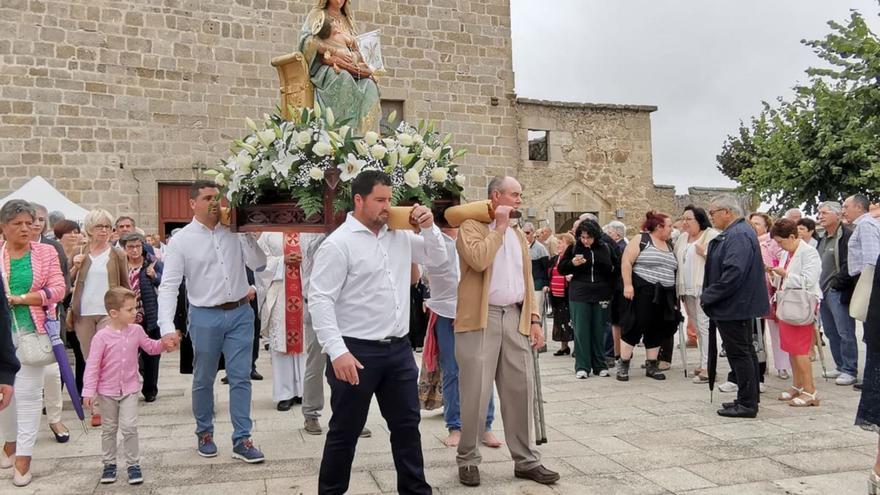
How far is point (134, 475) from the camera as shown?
4.66 m

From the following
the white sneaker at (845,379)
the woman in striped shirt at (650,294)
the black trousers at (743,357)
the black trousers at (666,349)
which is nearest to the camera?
the black trousers at (743,357)

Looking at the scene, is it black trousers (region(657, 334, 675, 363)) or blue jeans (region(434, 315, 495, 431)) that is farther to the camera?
black trousers (region(657, 334, 675, 363))

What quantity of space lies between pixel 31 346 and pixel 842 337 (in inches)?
302

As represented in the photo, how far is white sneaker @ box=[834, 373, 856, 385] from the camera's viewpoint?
761cm

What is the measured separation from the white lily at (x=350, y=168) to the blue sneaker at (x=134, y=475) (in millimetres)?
2311

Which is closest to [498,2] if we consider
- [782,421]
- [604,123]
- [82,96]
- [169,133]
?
[604,123]

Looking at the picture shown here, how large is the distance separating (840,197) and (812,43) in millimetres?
3653

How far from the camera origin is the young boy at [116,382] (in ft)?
15.5

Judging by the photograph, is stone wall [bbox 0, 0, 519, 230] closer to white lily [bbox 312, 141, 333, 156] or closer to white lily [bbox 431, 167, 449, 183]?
white lily [bbox 312, 141, 333, 156]

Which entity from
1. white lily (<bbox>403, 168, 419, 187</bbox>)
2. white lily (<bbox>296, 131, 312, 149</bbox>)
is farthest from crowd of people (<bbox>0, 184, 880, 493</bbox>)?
white lily (<bbox>296, 131, 312, 149</bbox>)

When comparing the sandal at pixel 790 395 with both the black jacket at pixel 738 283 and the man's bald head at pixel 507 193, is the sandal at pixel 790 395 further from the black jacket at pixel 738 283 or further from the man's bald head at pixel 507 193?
the man's bald head at pixel 507 193

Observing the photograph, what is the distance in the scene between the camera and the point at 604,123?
2086 cm

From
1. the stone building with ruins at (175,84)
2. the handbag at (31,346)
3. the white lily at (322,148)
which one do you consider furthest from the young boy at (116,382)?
the stone building with ruins at (175,84)

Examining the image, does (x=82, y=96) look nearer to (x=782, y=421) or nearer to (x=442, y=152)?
(x=442, y=152)
